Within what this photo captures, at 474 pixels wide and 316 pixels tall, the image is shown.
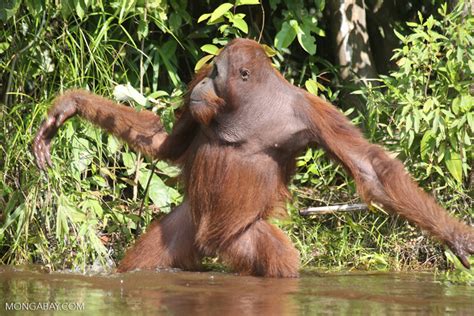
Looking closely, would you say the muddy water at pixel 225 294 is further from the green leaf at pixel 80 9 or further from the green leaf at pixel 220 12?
the green leaf at pixel 220 12

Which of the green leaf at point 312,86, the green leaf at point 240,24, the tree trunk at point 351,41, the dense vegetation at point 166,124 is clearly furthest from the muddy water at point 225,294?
the tree trunk at point 351,41

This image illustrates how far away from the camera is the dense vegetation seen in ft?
19.2

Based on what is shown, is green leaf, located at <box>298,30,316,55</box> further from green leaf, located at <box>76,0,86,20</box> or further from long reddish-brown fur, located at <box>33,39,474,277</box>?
green leaf, located at <box>76,0,86,20</box>

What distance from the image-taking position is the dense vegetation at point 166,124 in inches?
230

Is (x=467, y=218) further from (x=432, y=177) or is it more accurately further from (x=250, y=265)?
(x=250, y=265)

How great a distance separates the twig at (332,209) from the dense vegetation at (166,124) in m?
0.08

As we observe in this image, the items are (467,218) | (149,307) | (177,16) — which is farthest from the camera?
(177,16)

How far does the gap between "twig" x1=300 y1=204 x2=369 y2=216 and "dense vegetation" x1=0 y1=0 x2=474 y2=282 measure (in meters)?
0.08

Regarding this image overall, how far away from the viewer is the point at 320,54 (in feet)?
25.3

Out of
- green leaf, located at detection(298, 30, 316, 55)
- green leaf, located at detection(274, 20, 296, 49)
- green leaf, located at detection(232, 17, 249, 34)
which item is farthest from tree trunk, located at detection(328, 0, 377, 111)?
green leaf, located at detection(232, 17, 249, 34)

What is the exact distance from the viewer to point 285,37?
6742 millimetres

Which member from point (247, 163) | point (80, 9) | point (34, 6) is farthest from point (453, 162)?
point (34, 6)

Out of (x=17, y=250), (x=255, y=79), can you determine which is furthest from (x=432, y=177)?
(x=17, y=250)

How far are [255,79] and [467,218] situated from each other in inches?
63.3
